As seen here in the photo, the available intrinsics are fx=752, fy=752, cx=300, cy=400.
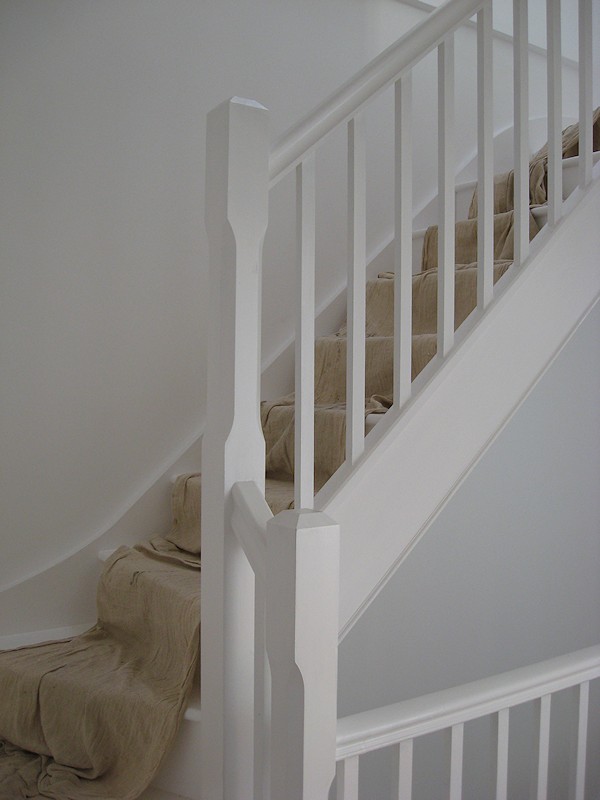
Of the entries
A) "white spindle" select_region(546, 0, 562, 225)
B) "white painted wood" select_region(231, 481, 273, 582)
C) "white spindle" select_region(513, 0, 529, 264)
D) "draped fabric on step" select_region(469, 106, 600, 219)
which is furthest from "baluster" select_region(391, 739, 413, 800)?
"draped fabric on step" select_region(469, 106, 600, 219)

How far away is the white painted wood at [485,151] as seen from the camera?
140cm

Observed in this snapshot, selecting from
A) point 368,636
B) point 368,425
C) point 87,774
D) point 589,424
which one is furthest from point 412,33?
point 87,774

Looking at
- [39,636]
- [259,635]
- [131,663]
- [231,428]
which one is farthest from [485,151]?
[39,636]

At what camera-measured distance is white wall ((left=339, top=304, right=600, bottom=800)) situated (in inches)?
56.5

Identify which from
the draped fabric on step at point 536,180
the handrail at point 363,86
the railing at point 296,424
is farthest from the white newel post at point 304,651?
the draped fabric on step at point 536,180

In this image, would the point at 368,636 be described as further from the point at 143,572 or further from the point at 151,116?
the point at 151,116

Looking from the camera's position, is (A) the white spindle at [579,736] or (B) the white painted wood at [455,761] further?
(A) the white spindle at [579,736]

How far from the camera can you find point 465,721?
1.00 metres

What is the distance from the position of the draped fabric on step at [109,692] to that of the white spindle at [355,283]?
1.52ft

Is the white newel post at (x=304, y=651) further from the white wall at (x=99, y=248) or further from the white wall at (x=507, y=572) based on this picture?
the white wall at (x=99, y=248)

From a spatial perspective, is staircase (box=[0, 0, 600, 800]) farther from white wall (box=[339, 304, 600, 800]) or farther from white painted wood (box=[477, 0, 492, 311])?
white wall (box=[339, 304, 600, 800])

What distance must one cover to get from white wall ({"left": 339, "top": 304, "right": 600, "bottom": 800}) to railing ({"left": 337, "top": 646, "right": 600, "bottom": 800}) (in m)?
0.35

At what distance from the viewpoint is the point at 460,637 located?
1.53 m

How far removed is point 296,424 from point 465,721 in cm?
49
